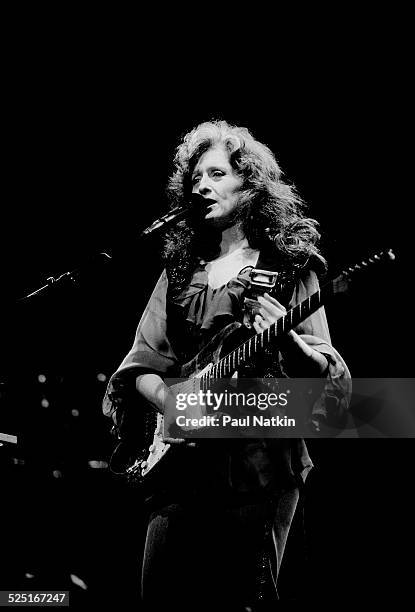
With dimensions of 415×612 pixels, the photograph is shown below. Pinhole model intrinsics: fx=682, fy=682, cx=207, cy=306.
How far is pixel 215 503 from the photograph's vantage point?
181cm

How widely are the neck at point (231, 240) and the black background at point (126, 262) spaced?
261 mm

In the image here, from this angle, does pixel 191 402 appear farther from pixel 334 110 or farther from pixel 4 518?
pixel 334 110

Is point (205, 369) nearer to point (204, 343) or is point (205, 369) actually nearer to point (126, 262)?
point (204, 343)

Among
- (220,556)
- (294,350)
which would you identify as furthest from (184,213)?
(220,556)

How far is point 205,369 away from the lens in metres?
1.96

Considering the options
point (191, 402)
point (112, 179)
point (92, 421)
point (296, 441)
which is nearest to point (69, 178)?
point (112, 179)

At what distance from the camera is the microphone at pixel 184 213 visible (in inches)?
76.0

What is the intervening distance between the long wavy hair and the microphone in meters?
0.09

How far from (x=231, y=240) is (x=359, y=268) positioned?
620 millimetres

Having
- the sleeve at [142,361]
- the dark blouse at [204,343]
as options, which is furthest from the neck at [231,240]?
the sleeve at [142,361]

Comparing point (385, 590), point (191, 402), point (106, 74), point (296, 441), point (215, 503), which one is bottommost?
point (385, 590)

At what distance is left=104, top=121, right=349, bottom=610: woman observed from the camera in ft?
5.83

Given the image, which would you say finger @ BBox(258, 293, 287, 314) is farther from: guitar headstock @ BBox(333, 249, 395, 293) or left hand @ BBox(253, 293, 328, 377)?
guitar headstock @ BBox(333, 249, 395, 293)

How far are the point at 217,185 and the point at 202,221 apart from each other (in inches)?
5.0
